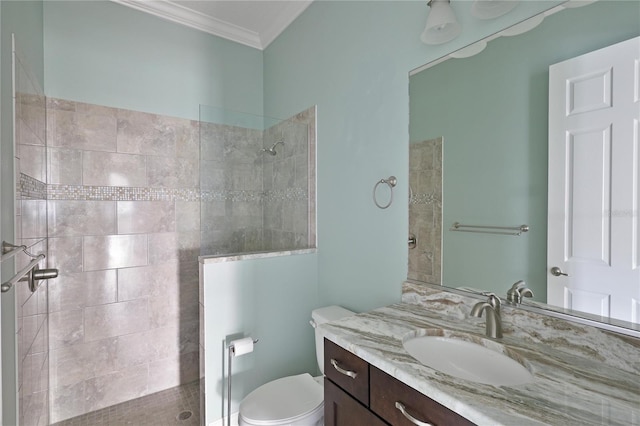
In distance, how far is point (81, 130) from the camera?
82.4 inches

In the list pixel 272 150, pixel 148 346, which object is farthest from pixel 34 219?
pixel 272 150

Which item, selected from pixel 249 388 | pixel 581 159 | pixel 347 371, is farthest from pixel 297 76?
pixel 249 388

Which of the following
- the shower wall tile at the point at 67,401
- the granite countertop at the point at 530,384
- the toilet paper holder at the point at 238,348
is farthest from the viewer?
the shower wall tile at the point at 67,401

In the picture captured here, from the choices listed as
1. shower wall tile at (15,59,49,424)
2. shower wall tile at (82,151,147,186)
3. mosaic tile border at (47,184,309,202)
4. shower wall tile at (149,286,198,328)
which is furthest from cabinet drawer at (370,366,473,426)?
shower wall tile at (82,151,147,186)

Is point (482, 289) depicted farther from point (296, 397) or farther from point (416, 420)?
point (296, 397)

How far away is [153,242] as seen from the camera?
233cm

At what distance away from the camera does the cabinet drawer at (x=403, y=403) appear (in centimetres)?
75

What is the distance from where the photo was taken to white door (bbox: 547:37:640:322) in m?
0.85

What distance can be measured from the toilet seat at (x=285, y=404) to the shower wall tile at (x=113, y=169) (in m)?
1.76

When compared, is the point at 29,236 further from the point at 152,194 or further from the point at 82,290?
the point at 152,194

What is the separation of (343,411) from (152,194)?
81.6 inches

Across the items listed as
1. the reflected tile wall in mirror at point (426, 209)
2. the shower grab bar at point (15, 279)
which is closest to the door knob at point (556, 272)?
the reflected tile wall in mirror at point (426, 209)

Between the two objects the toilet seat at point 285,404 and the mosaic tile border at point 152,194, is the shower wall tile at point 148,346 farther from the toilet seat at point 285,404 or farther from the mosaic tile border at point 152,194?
the toilet seat at point 285,404

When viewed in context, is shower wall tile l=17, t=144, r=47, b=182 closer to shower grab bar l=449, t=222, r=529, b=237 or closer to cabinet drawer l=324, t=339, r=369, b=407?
cabinet drawer l=324, t=339, r=369, b=407
